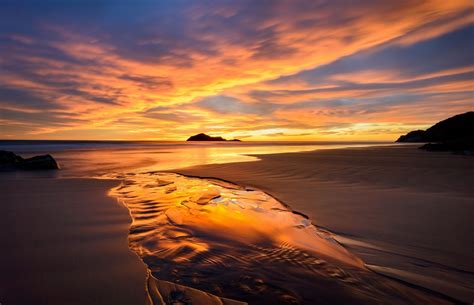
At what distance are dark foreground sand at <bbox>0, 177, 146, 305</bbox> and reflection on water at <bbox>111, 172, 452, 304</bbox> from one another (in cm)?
26

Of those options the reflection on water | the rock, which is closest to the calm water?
the rock

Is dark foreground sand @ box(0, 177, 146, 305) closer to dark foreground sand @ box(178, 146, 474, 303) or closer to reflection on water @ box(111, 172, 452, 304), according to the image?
reflection on water @ box(111, 172, 452, 304)

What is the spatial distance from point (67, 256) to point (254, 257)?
2193mm

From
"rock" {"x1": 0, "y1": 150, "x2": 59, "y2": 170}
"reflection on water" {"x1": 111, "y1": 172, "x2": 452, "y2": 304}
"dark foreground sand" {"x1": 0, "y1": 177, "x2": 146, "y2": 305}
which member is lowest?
"reflection on water" {"x1": 111, "y1": 172, "x2": 452, "y2": 304}

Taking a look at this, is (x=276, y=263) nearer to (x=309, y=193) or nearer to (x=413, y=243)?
(x=413, y=243)

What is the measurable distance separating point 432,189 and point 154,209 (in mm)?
6883

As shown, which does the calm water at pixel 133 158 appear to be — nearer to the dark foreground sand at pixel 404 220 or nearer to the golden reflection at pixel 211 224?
the golden reflection at pixel 211 224

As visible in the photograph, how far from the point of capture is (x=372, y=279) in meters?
2.32

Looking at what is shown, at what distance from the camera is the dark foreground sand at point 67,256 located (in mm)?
2055

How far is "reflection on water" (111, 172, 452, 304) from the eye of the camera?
2.11m

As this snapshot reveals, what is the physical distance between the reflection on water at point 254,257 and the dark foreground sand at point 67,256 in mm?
261

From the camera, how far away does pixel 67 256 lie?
2.71 meters

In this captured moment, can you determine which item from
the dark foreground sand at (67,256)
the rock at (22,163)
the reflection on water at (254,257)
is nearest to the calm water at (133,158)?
the rock at (22,163)

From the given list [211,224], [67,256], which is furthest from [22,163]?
[211,224]
